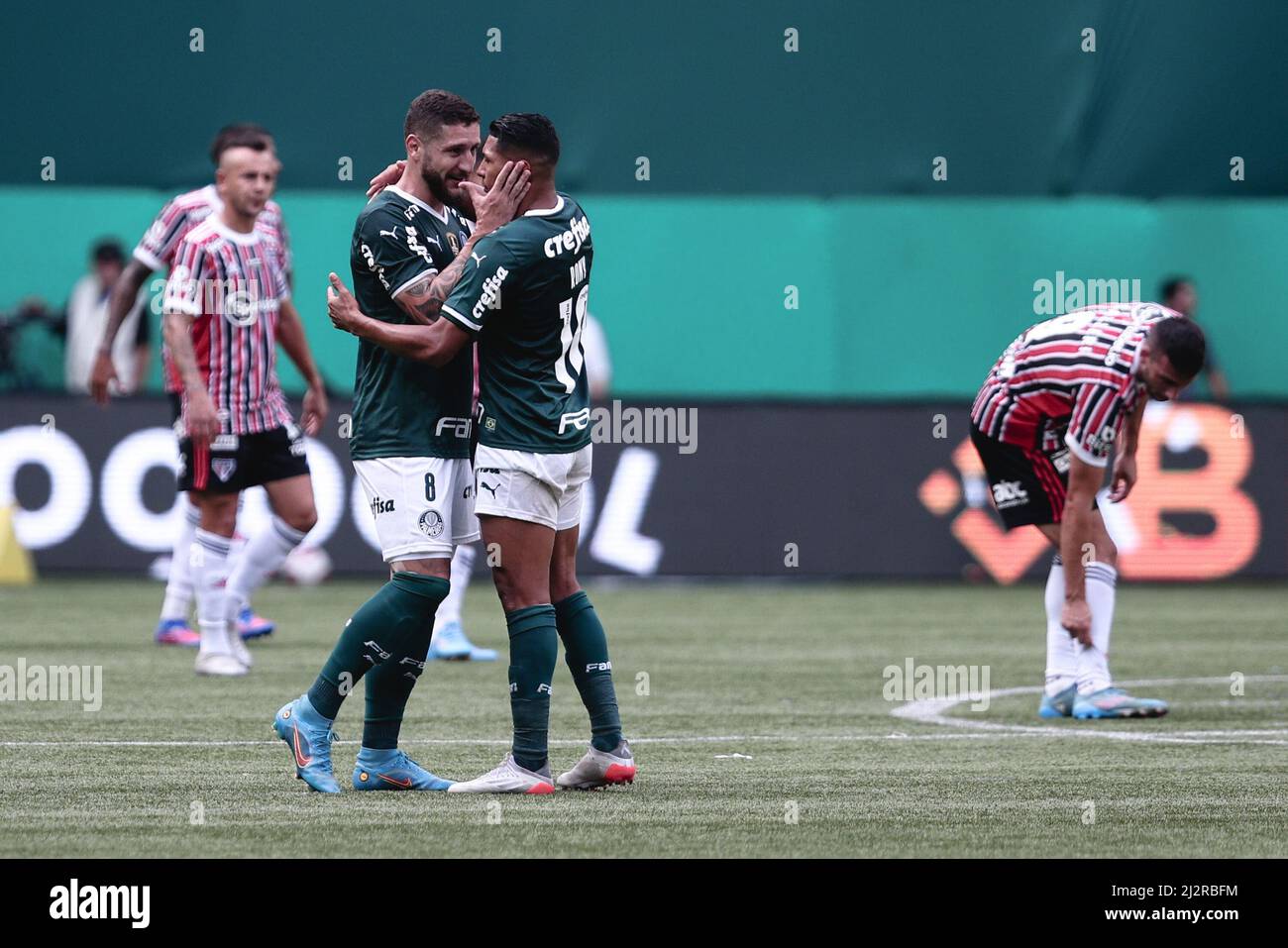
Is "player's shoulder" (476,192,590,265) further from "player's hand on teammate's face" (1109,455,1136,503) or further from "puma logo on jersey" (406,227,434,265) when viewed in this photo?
"player's hand on teammate's face" (1109,455,1136,503)

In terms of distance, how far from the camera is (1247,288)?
18.6 m

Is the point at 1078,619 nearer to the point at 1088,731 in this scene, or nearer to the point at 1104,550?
the point at 1088,731

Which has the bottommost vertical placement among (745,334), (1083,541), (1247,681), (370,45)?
(1247,681)

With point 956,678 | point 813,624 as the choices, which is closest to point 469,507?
point 956,678

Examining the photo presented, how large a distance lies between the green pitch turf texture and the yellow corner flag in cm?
299

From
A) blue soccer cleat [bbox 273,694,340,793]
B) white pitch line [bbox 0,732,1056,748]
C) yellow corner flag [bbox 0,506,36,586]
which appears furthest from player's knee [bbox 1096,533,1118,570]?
yellow corner flag [bbox 0,506,36,586]

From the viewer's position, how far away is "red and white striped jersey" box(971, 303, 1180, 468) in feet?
28.7

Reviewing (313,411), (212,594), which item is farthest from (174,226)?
(212,594)

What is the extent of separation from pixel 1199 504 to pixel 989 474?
23.6 ft

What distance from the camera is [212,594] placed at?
34.2 feet

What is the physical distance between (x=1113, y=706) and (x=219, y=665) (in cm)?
405

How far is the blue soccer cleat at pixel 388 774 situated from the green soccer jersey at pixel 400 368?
0.92 metres
